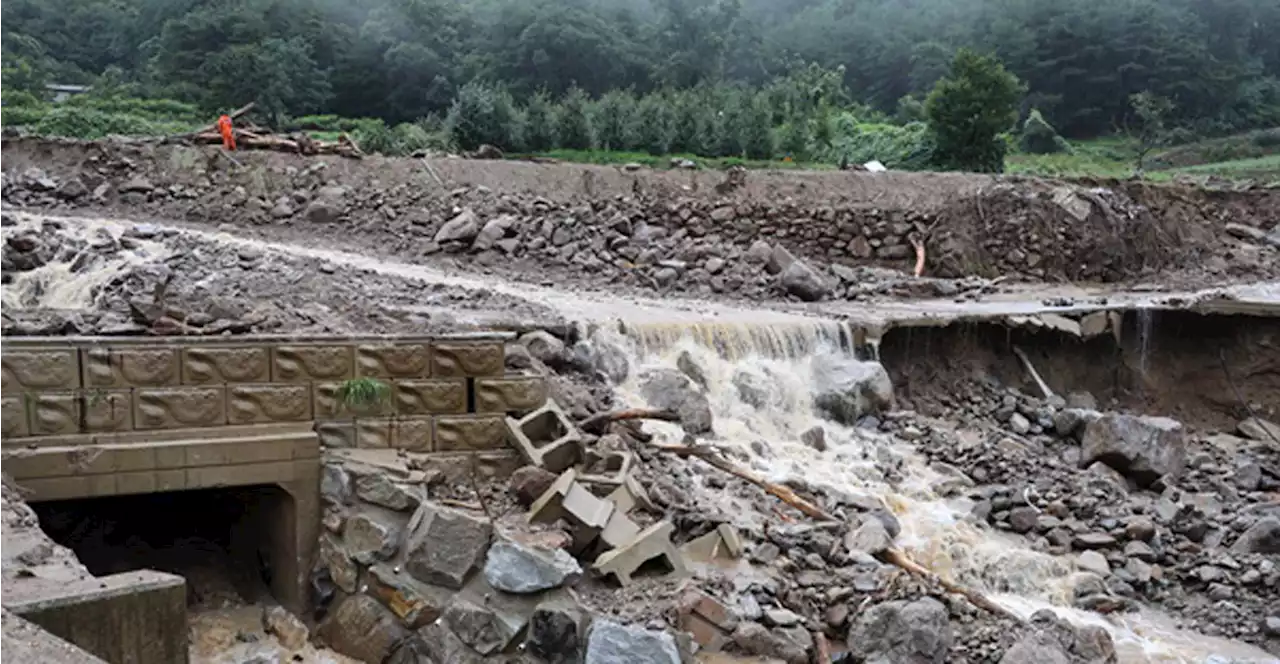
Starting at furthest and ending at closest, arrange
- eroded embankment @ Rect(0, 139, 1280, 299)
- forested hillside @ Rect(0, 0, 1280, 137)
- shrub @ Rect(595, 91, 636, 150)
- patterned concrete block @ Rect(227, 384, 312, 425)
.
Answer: forested hillside @ Rect(0, 0, 1280, 137) → shrub @ Rect(595, 91, 636, 150) → eroded embankment @ Rect(0, 139, 1280, 299) → patterned concrete block @ Rect(227, 384, 312, 425)

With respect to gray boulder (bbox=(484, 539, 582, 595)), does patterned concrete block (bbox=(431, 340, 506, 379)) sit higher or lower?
higher

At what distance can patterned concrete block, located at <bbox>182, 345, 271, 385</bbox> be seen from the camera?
25.0 ft

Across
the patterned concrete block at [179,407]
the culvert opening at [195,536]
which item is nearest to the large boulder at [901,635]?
the culvert opening at [195,536]

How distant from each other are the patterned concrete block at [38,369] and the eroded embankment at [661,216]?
383 inches

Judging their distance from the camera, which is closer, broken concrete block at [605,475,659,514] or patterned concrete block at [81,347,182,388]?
patterned concrete block at [81,347,182,388]

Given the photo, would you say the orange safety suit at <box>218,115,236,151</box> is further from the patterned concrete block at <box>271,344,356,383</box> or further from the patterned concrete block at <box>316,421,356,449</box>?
the patterned concrete block at <box>316,421,356,449</box>

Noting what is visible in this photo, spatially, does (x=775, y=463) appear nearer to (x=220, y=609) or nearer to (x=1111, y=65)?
(x=220, y=609)

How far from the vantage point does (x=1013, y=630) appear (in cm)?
771

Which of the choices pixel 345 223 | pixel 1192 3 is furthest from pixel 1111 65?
pixel 345 223

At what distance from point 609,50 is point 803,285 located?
2312 cm

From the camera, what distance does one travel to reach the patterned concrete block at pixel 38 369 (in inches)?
281

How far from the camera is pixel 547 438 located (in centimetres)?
876

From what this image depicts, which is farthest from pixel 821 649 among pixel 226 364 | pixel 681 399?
pixel 226 364

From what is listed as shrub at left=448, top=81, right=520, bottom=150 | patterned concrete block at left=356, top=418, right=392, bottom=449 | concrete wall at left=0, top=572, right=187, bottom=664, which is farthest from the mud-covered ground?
shrub at left=448, top=81, right=520, bottom=150
